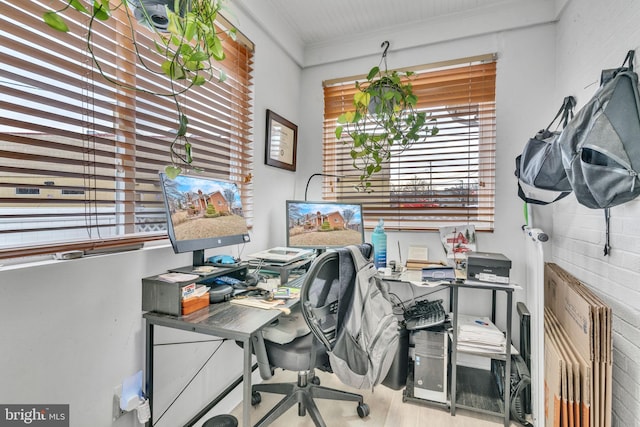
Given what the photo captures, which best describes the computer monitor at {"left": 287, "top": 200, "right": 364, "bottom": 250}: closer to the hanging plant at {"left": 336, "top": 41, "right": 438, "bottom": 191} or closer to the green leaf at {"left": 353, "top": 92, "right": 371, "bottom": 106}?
the hanging plant at {"left": 336, "top": 41, "right": 438, "bottom": 191}

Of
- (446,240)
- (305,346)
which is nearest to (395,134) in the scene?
(446,240)

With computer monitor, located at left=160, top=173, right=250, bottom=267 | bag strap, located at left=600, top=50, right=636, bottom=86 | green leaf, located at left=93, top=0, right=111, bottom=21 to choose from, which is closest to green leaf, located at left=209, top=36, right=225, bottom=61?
green leaf, located at left=93, top=0, right=111, bottom=21

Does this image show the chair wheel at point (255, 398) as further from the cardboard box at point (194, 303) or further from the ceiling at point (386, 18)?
the ceiling at point (386, 18)

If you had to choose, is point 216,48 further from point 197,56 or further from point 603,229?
point 603,229

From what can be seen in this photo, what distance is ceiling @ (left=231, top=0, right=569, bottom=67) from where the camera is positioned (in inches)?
83.2

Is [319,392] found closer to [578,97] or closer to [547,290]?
[547,290]

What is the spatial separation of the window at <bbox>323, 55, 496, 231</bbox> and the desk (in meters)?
1.42

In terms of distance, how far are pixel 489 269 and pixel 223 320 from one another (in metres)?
1.52

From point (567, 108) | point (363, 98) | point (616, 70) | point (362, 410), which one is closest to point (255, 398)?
point (362, 410)

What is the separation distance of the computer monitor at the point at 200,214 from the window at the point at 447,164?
126 centimetres

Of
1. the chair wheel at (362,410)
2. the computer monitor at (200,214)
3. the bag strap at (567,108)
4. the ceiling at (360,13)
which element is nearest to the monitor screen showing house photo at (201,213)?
the computer monitor at (200,214)

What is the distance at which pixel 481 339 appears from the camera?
181 centimetres

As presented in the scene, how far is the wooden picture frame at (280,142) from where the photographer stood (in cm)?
229

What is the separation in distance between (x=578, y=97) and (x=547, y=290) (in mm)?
1203
